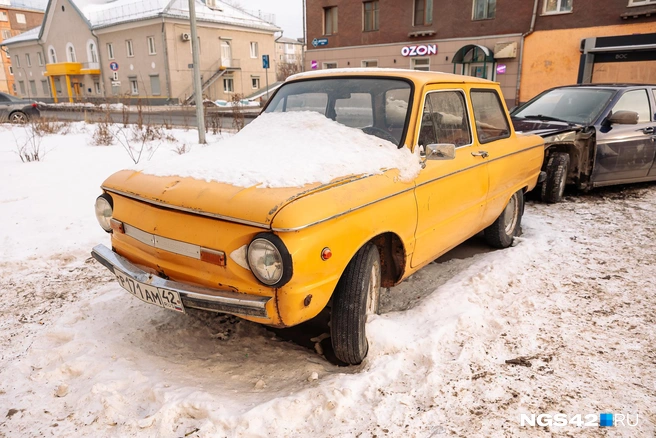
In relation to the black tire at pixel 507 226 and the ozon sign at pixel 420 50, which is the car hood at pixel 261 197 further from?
the ozon sign at pixel 420 50

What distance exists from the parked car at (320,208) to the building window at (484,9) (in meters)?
21.2

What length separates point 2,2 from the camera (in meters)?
61.0

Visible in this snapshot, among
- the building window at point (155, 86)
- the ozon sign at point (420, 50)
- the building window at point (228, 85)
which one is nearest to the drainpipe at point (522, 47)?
the ozon sign at point (420, 50)

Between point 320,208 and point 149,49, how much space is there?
3968cm

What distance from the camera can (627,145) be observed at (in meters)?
6.98

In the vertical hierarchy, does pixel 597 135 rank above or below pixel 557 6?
below

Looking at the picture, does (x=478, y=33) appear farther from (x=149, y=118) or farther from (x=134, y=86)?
(x=134, y=86)

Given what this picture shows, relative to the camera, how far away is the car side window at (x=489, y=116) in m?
4.23

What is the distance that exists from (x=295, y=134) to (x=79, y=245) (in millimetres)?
2987

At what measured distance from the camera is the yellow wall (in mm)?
19984

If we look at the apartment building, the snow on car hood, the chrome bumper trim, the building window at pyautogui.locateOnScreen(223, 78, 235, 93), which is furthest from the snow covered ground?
the building window at pyautogui.locateOnScreen(223, 78, 235, 93)

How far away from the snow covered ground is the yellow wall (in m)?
18.5

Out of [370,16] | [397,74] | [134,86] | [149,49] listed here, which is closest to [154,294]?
[397,74]

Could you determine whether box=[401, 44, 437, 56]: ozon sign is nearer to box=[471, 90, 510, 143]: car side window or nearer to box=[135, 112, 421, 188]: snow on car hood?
box=[471, 90, 510, 143]: car side window
